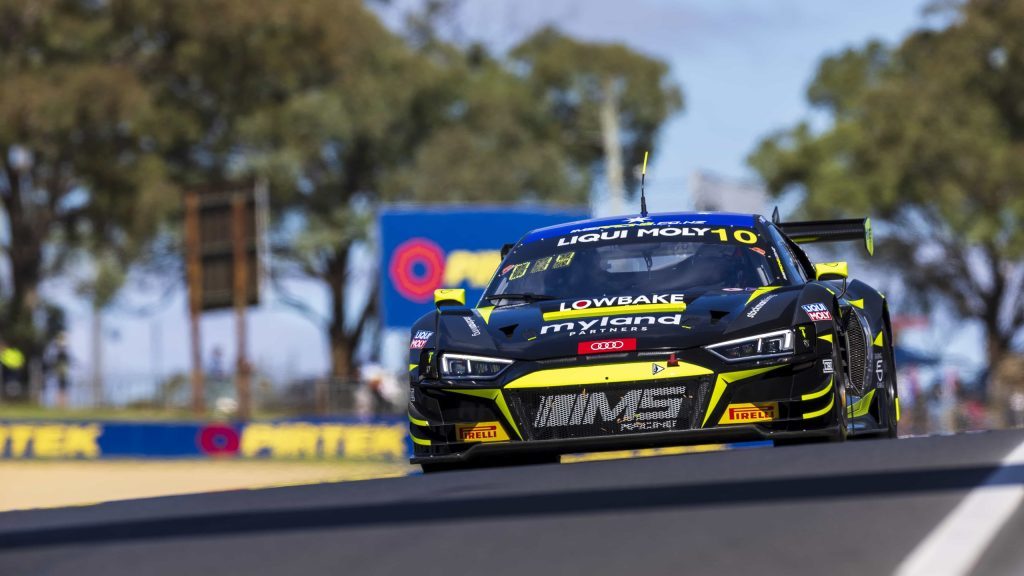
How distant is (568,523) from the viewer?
4953 millimetres

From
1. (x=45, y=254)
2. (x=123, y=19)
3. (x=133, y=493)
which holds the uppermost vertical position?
(x=123, y=19)

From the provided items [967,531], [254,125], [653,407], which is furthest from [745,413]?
[254,125]

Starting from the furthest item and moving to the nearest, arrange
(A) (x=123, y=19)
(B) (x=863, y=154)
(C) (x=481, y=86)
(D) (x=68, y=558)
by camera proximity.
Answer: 1. (C) (x=481, y=86)
2. (B) (x=863, y=154)
3. (A) (x=123, y=19)
4. (D) (x=68, y=558)

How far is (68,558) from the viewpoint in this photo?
481 cm

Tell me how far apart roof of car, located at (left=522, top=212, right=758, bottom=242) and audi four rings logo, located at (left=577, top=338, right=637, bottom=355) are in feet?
5.98

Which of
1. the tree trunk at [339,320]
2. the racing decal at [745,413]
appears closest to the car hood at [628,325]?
the racing decal at [745,413]

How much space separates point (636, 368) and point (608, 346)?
6.8 inches

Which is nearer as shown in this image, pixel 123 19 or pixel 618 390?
pixel 618 390

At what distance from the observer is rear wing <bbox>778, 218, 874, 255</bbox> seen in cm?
1094

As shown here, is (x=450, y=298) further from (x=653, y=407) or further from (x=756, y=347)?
(x=756, y=347)

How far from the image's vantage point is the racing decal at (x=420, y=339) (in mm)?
8312

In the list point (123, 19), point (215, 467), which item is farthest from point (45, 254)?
point (215, 467)

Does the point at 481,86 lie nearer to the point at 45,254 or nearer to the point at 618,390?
the point at 45,254

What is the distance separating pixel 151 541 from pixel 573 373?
9.86ft
